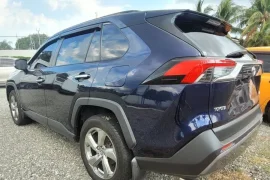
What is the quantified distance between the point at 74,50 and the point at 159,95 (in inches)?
65.2

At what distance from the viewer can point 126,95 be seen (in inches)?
88.1

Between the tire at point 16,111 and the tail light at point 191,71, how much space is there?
11.7 feet

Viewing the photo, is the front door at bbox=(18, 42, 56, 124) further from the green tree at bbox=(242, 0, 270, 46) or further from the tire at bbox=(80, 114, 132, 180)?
the green tree at bbox=(242, 0, 270, 46)

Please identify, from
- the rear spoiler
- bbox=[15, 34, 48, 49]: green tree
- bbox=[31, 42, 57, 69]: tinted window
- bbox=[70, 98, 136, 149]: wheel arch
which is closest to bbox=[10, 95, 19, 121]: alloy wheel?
bbox=[31, 42, 57, 69]: tinted window

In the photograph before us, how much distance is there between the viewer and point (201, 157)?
193 cm

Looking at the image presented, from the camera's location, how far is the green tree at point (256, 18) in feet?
59.6

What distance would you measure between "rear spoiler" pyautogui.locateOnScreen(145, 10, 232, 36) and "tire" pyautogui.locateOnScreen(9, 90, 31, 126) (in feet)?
11.3

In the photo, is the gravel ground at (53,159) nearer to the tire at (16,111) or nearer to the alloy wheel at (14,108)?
the tire at (16,111)

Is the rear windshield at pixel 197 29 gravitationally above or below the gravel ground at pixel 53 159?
above

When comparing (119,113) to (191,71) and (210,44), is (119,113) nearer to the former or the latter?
(191,71)

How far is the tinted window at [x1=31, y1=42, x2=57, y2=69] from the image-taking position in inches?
151

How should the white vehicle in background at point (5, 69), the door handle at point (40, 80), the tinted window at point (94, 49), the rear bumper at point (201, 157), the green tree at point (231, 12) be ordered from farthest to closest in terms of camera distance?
the green tree at point (231, 12), the white vehicle in background at point (5, 69), the door handle at point (40, 80), the tinted window at point (94, 49), the rear bumper at point (201, 157)

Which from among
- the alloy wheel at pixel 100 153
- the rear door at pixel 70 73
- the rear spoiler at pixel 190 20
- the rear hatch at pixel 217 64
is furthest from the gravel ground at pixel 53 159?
the rear spoiler at pixel 190 20

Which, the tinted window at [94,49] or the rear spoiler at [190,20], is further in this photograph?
the tinted window at [94,49]
